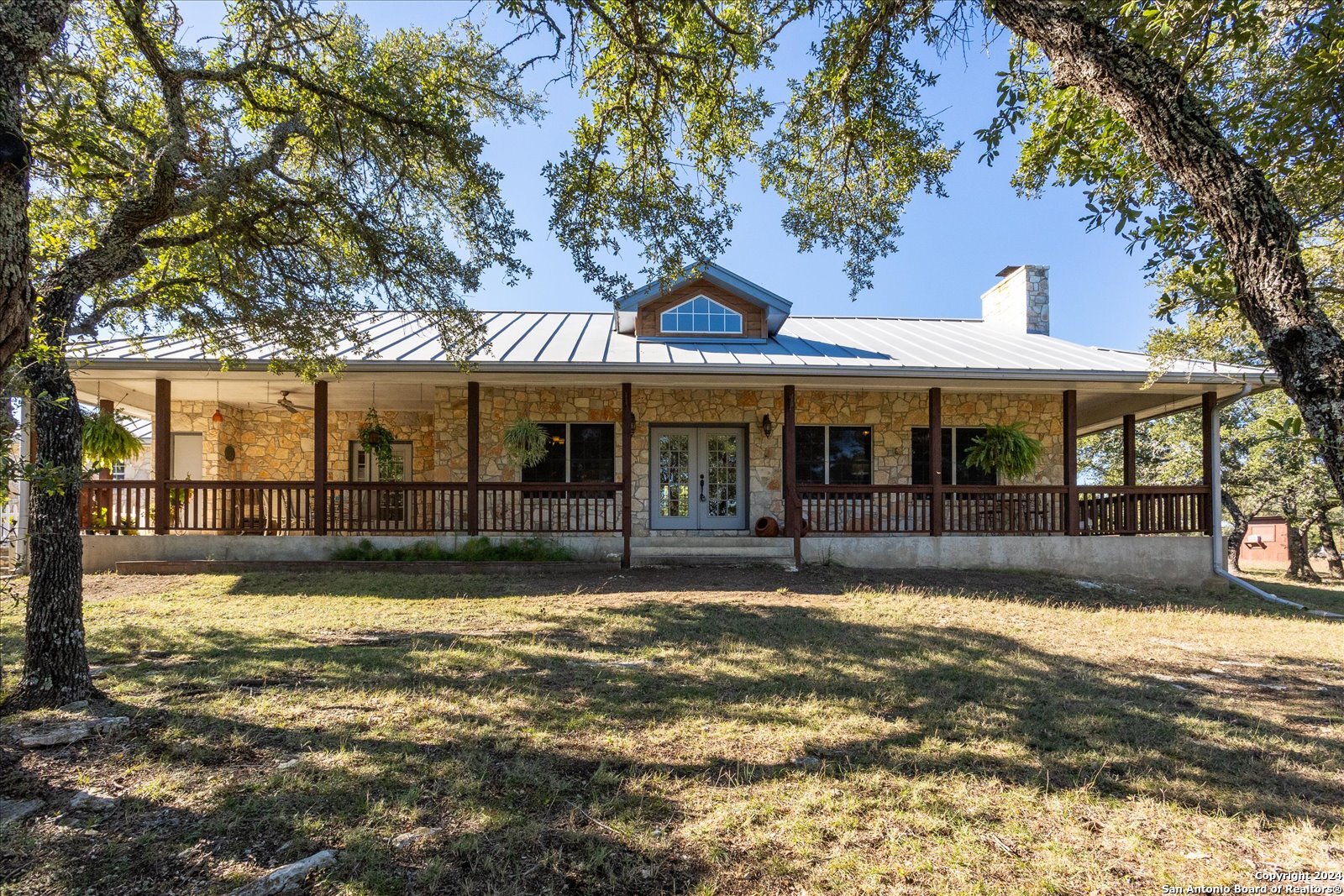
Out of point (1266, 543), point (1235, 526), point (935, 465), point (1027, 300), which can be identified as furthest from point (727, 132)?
point (1266, 543)

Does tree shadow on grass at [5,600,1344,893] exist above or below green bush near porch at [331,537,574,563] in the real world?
below

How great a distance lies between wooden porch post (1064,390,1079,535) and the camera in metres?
10.8

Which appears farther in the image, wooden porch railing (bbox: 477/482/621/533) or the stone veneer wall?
the stone veneer wall

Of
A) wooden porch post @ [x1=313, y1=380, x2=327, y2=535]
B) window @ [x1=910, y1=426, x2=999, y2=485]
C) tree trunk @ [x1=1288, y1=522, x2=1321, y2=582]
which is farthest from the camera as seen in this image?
tree trunk @ [x1=1288, y1=522, x2=1321, y2=582]

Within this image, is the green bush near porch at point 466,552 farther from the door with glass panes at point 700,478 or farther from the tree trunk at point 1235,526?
the tree trunk at point 1235,526

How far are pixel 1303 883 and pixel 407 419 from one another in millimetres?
13857

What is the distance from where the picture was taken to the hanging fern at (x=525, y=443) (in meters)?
11.0

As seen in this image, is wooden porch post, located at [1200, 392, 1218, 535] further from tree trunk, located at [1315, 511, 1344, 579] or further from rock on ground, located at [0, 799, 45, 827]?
rock on ground, located at [0, 799, 45, 827]

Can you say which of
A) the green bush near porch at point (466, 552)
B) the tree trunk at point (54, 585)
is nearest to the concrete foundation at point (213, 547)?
the green bush near porch at point (466, 552)

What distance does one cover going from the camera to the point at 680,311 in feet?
39.4

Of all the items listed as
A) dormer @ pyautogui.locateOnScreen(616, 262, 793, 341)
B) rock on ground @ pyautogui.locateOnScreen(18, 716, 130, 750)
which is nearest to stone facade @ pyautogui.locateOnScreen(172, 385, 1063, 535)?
dormer @ pyautogui.locateOnScreen(616, 262, 793, 341)

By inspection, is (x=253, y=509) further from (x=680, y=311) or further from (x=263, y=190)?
(x=680, y=311)

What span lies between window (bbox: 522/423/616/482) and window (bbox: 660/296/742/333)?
218 cm

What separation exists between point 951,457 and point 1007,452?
1504mm
